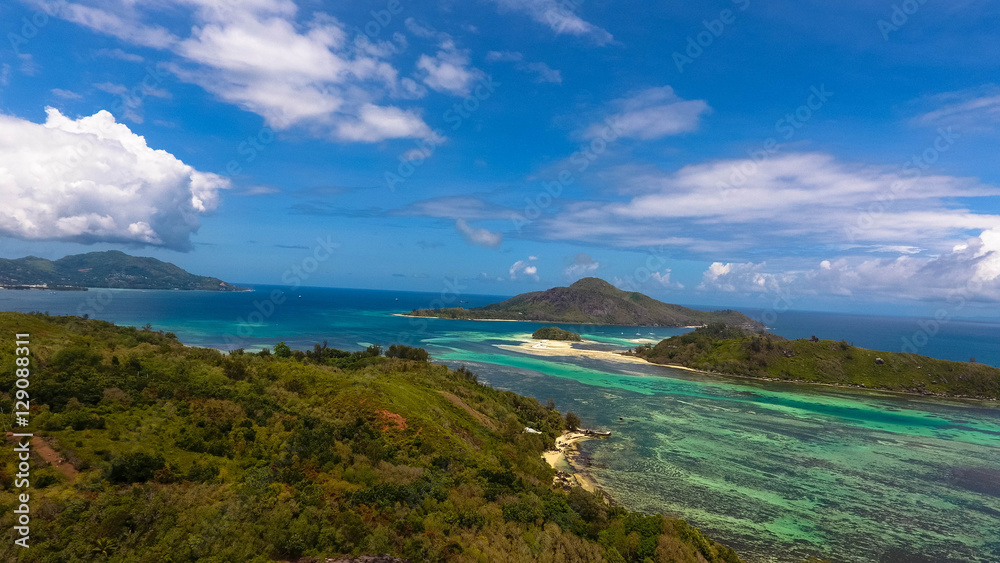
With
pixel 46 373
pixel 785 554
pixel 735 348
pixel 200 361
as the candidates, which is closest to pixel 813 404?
pixel 735 348

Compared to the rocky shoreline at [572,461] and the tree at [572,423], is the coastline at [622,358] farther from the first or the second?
the rocky shoreline at [572,461]

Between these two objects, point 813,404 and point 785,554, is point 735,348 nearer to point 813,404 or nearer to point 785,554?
point 813,404

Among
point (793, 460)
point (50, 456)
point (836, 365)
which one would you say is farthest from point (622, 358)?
point (50, 456)

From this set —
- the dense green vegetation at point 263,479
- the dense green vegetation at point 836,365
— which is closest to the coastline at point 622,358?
the dense green vegetation at point 836,365

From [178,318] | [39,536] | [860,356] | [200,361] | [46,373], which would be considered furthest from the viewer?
[178,318]

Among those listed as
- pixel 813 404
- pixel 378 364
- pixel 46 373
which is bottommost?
pixel 813 404

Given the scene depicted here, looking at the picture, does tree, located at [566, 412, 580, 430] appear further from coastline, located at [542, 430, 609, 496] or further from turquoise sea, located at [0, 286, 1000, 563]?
turquoise sea, located at [0, 286, 1000, 563]

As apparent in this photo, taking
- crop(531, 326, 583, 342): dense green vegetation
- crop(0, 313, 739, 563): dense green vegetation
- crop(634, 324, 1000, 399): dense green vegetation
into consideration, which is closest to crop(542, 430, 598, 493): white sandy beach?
crop(0, 313, 739, 563): dense green vegetation
